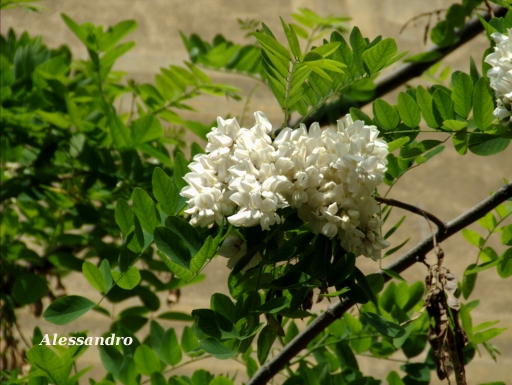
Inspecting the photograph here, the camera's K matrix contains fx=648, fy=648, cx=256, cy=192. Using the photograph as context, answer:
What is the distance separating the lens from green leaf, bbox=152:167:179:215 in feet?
1.46

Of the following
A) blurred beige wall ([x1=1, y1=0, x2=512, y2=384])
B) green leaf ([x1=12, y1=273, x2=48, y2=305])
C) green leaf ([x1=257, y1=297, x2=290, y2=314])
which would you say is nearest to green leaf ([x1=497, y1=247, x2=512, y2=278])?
green leaf ([x1=257, y1=297, x2=290, y2=314])

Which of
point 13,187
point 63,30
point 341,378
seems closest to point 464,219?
point 341,378

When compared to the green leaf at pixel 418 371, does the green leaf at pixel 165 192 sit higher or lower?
higher

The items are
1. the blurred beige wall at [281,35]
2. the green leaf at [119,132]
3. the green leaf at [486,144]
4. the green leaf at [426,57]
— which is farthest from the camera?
the blurred beige wall at [281,35]

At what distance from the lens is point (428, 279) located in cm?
44

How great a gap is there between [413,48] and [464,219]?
1.12 meters

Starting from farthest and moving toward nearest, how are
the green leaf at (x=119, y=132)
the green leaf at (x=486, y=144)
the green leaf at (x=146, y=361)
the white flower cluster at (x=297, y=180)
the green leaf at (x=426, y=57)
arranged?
1. the green leaf at (x=426, y=57)
2. the green leaf at (x=119, y=132)
3. the green leaf at (x=146, y=361)
4. the green leaf at (x=486, y=144)
5. the white flower cluster at (x=297, y=180)

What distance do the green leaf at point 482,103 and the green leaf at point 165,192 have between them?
8.8 inches

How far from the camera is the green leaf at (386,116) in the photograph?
0.50m

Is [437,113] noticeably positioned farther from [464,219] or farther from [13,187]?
[13,187]

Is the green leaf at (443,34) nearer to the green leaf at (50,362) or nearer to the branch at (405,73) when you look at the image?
the branch at (405,73)

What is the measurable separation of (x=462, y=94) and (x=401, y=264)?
0.14 meters

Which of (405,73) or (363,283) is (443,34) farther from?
(363,283)

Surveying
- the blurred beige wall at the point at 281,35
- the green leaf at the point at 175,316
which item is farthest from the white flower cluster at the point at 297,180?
the blurred beige wall at the point at 281,35
